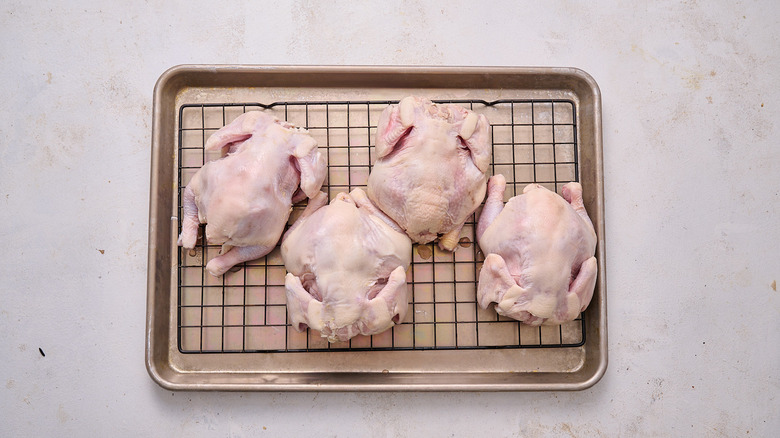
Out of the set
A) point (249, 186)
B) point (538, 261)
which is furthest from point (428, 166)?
point (249, 186)

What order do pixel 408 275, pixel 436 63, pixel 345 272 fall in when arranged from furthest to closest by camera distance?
pixel 436 63, pixel 408 275, pixel 345 272

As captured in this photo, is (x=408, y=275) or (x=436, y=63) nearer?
(x=408, y=275)

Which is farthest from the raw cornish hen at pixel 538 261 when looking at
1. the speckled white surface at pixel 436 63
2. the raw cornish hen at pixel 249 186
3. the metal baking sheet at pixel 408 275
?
the raw cornish hen at pixel 249 186

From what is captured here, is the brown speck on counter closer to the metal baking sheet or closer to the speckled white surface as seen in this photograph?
the metal baking sheet

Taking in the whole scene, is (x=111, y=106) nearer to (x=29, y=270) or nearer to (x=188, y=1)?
(x=188, y=1)

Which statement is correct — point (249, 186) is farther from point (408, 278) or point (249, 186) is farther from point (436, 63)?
point (436, 63)

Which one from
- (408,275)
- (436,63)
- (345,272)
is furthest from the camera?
(436,63)

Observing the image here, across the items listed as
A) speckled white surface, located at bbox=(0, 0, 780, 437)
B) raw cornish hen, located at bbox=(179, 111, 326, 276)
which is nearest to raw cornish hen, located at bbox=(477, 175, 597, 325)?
speckled white surface, located at bbox=(0, 0, 780, 437)
